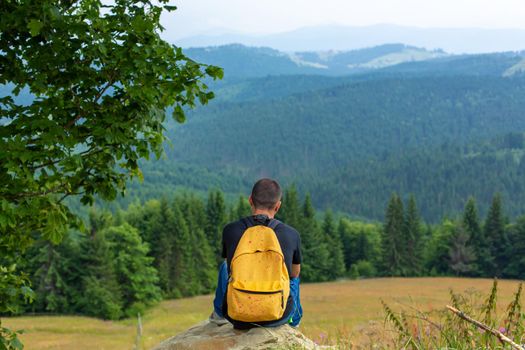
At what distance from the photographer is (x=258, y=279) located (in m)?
5.66

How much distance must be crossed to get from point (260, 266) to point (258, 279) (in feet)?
0.42

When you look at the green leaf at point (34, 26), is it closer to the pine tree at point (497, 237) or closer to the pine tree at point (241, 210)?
the pine tree at point (241, 210)

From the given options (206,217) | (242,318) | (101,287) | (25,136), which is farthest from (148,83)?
(206,217)

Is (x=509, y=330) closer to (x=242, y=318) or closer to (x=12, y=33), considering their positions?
(x=242, y=318)

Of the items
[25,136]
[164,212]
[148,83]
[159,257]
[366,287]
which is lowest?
[366,287]

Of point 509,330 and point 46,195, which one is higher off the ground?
point 46,195

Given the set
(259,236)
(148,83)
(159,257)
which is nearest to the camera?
(259,236)

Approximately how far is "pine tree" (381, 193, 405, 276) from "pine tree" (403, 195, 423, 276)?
2.71 ft

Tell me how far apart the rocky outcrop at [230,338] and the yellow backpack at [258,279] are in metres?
0.20

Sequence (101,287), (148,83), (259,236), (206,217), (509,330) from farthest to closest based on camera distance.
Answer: (206,217)
(101,287)
(148,83)
(259,236)
(509,330)

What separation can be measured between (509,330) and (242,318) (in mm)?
2606

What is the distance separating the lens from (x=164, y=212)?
7281cm

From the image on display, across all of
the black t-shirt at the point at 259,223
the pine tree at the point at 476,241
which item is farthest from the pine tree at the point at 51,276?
the black t-shirt at the point at 259,223

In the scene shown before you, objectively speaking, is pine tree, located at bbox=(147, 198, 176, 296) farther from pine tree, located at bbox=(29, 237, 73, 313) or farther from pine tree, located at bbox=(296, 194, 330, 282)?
pine tree, located at bbox=(296, 194, 330, 282)
